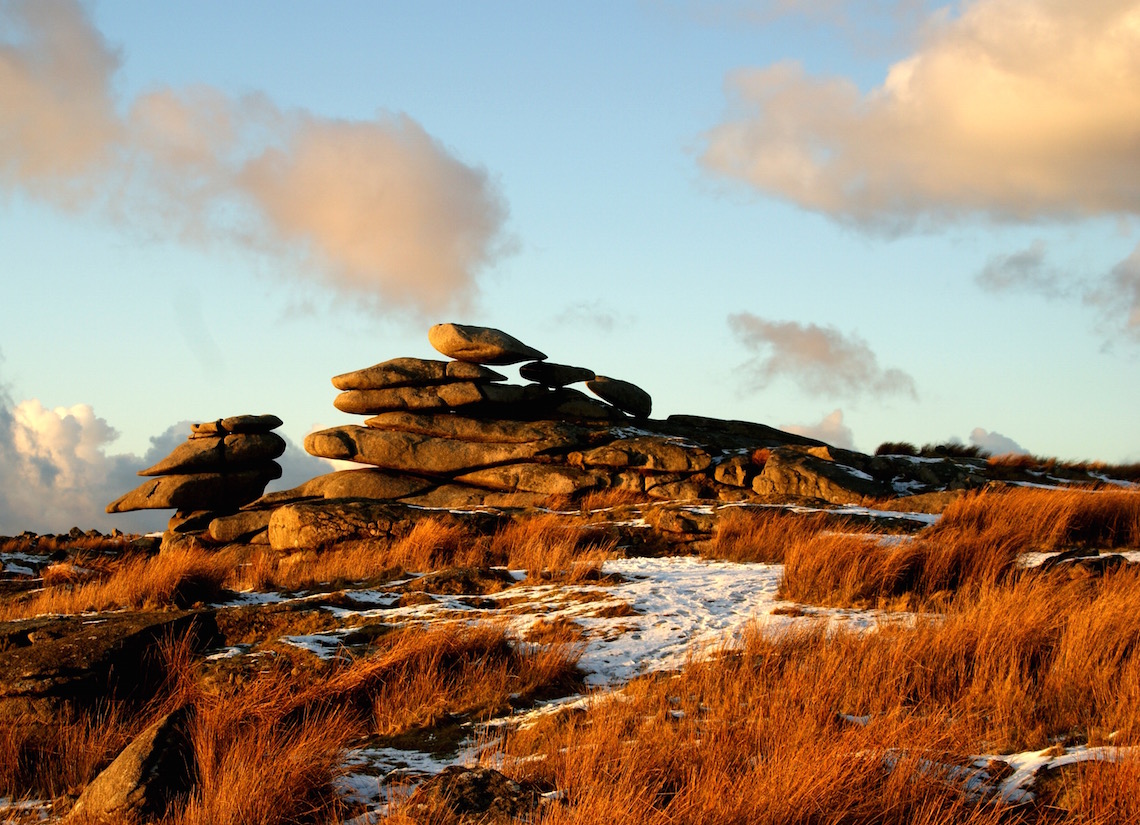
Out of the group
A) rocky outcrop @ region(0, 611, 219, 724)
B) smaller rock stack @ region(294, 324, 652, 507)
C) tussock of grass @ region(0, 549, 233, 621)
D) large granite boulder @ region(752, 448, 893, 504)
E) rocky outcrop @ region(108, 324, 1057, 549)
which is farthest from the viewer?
smaller rock stack @ region(294, 324, 652, 507)

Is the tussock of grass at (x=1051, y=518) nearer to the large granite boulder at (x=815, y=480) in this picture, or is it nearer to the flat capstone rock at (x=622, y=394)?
the large granite boulder at (x=815, y=480)

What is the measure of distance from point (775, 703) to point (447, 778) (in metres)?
2.19

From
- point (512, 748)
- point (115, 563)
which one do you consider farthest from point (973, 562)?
point (115, 563)

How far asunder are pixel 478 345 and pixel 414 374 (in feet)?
6.45

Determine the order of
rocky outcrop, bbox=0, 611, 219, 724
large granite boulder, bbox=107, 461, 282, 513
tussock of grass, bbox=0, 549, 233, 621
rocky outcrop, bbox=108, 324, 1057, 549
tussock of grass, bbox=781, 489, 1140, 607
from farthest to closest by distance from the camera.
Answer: large granite boulder, bbox=107, 461, 282, 513, rocky outcrop, bbox=108, 324, 1057, 549, tussock of grass, bbox=0, 549, 233, 621, tussock of grass, bbox=781, 489, 1140, 607, rocky outcrop, bbox=0, 611, 219, 724

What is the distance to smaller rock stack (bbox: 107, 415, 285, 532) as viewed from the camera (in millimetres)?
26484

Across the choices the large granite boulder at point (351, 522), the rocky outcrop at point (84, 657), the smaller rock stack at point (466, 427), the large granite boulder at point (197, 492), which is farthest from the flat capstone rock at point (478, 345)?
the rocky outcrop at point (84, 657)

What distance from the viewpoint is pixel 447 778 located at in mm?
5348

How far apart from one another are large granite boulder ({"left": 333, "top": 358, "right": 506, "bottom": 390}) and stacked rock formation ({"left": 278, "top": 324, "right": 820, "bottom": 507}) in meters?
0.03

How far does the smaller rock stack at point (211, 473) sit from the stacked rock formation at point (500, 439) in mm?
1992

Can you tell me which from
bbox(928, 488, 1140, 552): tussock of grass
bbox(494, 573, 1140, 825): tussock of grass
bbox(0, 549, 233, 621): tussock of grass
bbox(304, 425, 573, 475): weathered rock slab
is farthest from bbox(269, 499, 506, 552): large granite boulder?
bbox(494, 573, 1140, 825): tussock of grass

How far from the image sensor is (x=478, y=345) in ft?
83.8

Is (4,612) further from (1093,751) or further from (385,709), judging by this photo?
(1093,751)

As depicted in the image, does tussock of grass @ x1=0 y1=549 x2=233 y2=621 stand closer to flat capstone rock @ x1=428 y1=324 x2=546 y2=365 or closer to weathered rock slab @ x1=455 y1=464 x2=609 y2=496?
weathered rock slab @ x1=455 y1=464 x2=609 y2=496
